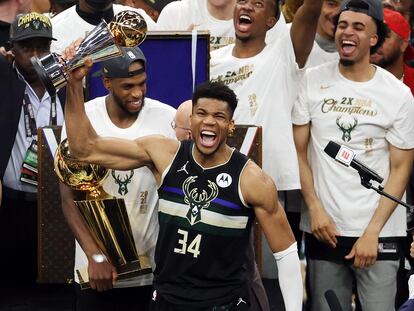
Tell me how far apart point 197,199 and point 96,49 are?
925mm

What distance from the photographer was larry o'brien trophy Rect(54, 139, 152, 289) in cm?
614

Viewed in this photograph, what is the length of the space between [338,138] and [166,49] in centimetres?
118

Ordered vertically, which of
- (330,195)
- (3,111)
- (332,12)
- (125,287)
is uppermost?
(332,12)

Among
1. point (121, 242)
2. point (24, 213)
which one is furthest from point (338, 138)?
point (24, 213)

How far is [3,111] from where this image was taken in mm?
7047

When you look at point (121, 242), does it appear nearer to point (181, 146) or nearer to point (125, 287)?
point (125, 287)

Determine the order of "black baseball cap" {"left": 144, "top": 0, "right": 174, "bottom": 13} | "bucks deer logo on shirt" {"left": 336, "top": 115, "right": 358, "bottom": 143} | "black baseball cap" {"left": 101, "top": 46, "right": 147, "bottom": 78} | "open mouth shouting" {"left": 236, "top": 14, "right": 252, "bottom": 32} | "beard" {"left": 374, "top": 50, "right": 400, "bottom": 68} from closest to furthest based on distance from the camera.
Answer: "black baseball cap" {"left": 101, "top": 46, "right": 147, "bottom": 78} → "bucks deer logo on shirt" {"left": 336, "top": 115, "right": 358, "bottom": 143} → "open mouth shouting" {"left": 236, "top": 14, "right": 252, "bottom": 32} → "beard" {"left": 374, "top": 50, "right": 400, "bottom": 68} → "black baseball cap" {"left": 144, "top": 0, "right": 174, "bottom": 13}

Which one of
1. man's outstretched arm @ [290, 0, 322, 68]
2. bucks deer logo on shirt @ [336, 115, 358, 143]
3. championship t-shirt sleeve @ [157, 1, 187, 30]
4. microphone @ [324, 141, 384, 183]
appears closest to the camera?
microphone @ [324, 141, 384, 183]

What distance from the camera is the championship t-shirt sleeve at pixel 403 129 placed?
6785 millimetres

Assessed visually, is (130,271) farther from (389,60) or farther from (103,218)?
(389,60)

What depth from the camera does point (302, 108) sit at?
22.7 ft

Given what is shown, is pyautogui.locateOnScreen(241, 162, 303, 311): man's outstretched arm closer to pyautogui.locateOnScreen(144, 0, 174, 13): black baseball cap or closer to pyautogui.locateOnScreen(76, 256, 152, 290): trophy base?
pyautogui.locateOnScreen(76, 256, 152, 290): trophy base

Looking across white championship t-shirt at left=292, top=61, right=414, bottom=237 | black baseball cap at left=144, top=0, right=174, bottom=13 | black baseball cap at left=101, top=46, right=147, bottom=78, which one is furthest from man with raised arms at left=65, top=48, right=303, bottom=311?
black baseball cap at left=144, top=0, right=174, bottom=13

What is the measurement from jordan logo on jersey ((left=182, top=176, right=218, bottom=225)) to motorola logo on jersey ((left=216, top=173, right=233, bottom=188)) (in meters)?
0.03
